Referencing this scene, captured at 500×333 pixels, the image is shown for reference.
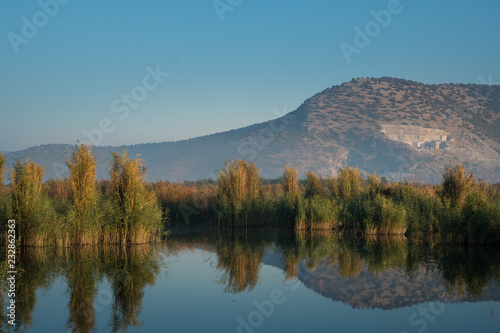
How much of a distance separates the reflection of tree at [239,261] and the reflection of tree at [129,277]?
5.34 ft

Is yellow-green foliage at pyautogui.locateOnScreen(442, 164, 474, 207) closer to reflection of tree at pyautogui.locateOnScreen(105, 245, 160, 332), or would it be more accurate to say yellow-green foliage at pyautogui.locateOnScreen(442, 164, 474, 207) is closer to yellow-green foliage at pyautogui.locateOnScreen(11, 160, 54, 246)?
reflection of tree at pyautogui.locateOnScreen(105, 245, 160, 332)

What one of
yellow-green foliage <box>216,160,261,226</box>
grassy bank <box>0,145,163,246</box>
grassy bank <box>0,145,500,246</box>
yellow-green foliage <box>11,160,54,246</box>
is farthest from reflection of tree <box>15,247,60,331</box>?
yellow-green foliage <box>216,160,261,226</box>

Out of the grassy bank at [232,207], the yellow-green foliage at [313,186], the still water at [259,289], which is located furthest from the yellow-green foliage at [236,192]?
the still water at [259,289]

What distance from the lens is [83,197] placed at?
1505 centimetres

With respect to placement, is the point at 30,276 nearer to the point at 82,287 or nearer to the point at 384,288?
the point at 82,287

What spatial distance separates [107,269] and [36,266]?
1.66 meters

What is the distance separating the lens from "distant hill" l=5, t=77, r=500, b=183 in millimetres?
147375

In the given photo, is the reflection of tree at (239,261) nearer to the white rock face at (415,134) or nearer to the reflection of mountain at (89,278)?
the reflection of mountain at (89,278)

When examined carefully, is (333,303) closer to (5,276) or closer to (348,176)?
(5,276)

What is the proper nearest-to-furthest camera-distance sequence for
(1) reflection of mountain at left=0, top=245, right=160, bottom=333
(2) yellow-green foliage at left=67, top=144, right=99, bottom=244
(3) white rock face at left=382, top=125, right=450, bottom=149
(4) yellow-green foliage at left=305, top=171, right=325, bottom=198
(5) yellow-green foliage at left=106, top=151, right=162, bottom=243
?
(1) reflection of mountain at left=0, top=245, right=160, bottom=333
(2) yellow-green foliage at left=67, top=144, right=99, bottom=244
(5) yellow-green foliage at left=106, top=151, right=162, bottom=243
(4) yellow-green foliage at left=305, top=171, right=325, bottom=198
(3) white rock face at left=382, top=125, right=450, bottom=149

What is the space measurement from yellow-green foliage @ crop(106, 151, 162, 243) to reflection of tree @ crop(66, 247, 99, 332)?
1.48 m

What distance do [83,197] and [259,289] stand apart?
7.28 metres

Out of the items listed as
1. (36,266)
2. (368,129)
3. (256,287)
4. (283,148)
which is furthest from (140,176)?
(368,129)

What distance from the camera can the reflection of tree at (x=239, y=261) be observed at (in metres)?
10.7
